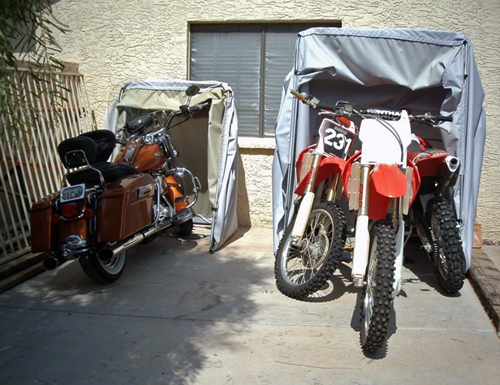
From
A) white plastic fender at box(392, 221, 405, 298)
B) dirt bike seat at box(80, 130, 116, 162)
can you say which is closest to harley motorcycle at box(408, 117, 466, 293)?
white plastic fender at box(392, 221, 405, 298)

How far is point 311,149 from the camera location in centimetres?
454

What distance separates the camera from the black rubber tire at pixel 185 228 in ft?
19.4

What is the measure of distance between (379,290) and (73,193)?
96.7 inches

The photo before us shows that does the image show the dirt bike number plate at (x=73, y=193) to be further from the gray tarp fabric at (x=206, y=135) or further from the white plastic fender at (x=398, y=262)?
the white plastic fender at (x=398, y=262)

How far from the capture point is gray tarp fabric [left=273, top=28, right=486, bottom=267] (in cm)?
468

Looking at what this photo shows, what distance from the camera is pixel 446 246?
4.24 m

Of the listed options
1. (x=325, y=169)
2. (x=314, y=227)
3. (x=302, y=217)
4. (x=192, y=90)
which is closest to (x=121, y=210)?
(x=302, y=217)

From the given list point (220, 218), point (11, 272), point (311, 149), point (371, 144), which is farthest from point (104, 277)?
point (371, 144)

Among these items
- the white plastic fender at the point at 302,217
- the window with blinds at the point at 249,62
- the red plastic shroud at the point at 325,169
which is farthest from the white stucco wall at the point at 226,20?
the white plastic fender at the point at 302,217

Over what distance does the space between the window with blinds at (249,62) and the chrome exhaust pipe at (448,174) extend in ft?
7.94

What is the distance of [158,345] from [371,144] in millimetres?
2023

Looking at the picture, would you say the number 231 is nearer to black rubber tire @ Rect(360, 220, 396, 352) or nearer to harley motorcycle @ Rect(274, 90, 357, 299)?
harley motorcycle @ Rect(274, 90, 357, 299)

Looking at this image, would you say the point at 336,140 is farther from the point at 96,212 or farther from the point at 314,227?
the point at 96,212

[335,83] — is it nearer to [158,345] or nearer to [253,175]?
[253,175]
